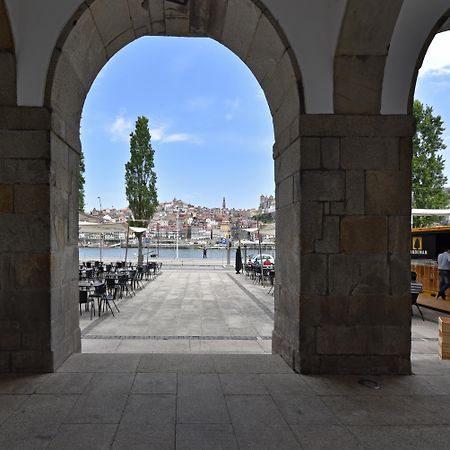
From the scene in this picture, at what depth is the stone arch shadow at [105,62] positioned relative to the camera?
13.6 ft

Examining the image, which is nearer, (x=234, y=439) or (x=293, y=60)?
(x=234, y=439)

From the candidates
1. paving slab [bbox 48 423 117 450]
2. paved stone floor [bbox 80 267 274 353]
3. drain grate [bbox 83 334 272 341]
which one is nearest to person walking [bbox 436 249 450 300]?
paved stone floor [bbox 80 267 274 353]

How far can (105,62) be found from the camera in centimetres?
515

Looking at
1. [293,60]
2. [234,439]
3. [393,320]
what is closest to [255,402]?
[234,439]

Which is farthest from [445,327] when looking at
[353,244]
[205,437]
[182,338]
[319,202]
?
[182,338]

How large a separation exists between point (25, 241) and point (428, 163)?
2479 centimetres

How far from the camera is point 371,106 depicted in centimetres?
423

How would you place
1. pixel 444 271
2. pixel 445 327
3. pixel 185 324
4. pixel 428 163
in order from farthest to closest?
pixel 428 163, pixel 444 271, pixel 185 324, pixel 445 327

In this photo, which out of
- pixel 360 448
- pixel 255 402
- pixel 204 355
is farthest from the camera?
pixel 204 355

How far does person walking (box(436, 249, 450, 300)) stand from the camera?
10375 millimetres

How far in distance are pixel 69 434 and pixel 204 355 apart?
205 centimetres

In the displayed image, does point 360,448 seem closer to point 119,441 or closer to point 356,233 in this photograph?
point 119,441

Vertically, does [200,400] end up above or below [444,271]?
below

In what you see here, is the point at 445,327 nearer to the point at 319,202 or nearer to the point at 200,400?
the point at 319,202
